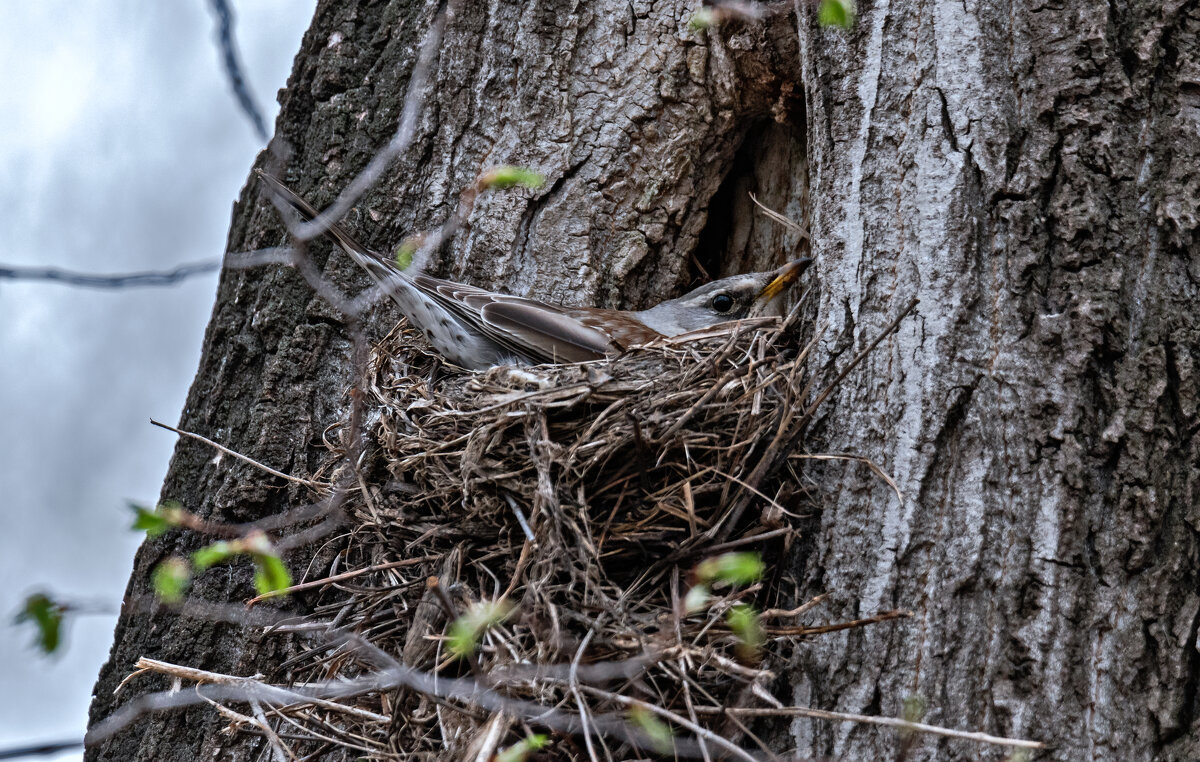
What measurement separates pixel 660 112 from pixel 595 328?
0.87 metres

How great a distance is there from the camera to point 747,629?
76.2 inches

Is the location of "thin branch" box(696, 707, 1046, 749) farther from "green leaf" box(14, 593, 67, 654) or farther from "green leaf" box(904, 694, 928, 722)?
"green leaf" box(14, 593, 67, 654)

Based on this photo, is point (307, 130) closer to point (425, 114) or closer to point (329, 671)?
point (425, 114)

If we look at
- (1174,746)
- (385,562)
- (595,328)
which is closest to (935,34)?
(595,328)

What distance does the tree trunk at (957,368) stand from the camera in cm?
222

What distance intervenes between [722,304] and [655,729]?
2.00 meters

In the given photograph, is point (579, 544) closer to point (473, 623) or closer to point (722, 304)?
point (473, 623)

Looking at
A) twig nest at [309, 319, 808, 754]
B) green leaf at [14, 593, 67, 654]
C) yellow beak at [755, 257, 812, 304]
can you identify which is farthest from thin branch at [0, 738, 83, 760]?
yellow beak at [755, 257, 812, 304]

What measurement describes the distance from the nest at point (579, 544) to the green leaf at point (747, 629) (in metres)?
0.02

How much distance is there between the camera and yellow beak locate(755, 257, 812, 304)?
3547 mm

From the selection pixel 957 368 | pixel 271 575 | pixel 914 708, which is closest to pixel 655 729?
pixel 914 708

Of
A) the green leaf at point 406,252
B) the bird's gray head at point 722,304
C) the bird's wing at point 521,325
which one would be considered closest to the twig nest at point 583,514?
the bird's wing at point 521,325

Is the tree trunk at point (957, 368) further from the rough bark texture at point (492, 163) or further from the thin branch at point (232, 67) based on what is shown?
the thin branch at point (232, 67)

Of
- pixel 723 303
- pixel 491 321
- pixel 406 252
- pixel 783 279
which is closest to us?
pixel 406 252
